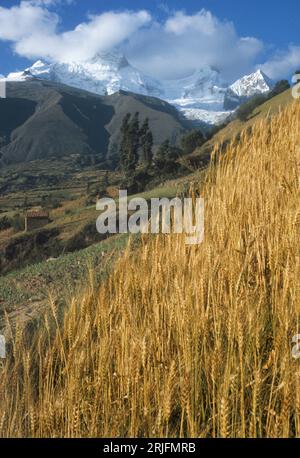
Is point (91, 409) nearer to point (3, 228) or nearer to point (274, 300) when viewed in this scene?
point (274, 300)

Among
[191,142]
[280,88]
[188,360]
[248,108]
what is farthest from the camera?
[280,88]

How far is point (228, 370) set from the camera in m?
1.91

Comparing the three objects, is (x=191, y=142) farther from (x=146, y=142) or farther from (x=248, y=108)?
(x=248, y=108)

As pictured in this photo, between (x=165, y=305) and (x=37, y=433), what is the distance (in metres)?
0.85

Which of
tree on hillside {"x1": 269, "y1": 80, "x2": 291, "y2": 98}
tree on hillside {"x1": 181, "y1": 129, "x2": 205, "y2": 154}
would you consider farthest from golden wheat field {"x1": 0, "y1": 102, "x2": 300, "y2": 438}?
tree on hillside {"x1": 269, "y1": 80, "x2": 291, "y2": 98}

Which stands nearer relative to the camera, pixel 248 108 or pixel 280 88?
pixel 248 108

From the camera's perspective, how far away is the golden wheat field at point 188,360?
192cm

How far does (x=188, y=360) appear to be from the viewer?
208 centimetres

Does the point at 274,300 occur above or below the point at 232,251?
below

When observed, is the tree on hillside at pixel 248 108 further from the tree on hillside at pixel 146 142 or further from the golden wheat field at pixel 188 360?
the golden wheat field at pixel 188 360

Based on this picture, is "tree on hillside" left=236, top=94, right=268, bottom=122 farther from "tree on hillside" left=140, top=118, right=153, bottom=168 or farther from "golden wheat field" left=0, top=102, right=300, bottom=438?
"golden wheat field" left=0, top=102, right=300, bottom=438

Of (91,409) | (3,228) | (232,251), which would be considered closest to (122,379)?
(91,409)

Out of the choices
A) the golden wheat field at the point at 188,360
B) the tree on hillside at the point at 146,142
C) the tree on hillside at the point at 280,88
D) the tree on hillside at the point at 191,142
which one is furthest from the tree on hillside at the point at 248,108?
the golden wheat field at the point at 188,360

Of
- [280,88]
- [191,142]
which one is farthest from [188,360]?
[280,88]
